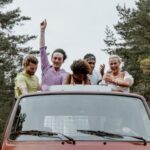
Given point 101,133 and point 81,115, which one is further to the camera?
point 81,115

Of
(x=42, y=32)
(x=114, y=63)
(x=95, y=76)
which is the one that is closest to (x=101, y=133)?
(x=114, y=63)

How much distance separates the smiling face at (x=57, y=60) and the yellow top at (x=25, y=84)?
403mm

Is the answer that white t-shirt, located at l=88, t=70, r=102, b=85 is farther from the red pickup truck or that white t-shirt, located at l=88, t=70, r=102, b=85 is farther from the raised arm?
the red pickup truck

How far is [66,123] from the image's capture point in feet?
24.1

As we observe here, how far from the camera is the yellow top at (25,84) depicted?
33.3 ft

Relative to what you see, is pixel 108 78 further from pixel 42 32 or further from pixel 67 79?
pixel 42 32

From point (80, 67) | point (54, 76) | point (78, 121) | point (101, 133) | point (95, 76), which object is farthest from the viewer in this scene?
point (95, 76)

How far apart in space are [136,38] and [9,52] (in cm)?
1009

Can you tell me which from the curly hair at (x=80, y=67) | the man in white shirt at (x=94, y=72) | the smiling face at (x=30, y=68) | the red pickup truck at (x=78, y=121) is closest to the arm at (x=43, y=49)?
the smiling face at (x=30, y=68)

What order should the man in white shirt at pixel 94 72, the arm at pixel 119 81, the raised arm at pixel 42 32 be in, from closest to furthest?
the arm at pixel 119 81
the man in white shirt at pixel 94 72
the raised arm at pixel 42 32

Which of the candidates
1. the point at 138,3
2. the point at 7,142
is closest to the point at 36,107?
the point at 7,142

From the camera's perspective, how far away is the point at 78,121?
734 centimetres

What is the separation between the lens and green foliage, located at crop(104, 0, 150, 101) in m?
52.2

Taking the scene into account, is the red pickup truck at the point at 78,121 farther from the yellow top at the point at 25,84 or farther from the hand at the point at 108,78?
the hand at the point at 108,78
